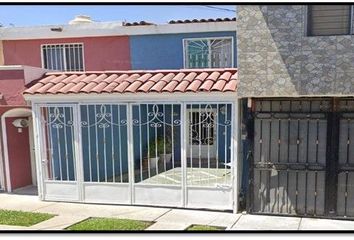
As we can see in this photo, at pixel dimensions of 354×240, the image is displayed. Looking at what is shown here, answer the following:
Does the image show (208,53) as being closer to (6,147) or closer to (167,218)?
(167,218)

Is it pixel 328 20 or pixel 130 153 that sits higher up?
pixel 328 20

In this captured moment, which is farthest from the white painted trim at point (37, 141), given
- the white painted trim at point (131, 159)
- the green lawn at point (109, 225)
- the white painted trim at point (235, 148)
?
the white painted trim at point (235, 148)

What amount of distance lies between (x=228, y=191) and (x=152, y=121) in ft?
7.73

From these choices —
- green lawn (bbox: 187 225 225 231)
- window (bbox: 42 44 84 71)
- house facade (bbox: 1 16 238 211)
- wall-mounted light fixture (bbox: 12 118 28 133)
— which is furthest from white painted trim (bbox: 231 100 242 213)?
window (bbox: 42 44 84 71)

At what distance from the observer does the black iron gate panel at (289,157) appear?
7066mm

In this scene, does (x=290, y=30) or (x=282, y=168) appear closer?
(x=290, y=30)

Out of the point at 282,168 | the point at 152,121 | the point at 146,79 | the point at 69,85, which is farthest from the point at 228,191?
the point at 69,85

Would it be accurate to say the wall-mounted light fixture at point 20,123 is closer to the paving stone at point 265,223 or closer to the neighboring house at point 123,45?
the neighboring house at point 123,45

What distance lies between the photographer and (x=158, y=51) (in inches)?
496

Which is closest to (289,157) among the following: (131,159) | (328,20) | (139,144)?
(328,20)

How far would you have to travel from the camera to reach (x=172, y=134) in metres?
7.91

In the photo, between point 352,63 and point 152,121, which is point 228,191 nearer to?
point 152,121

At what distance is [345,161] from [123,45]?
8.86m

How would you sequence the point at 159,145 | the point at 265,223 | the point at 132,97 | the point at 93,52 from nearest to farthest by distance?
the point at 265,223 → the point at 132,97 → the point at 159,145 → the point at 93,52
